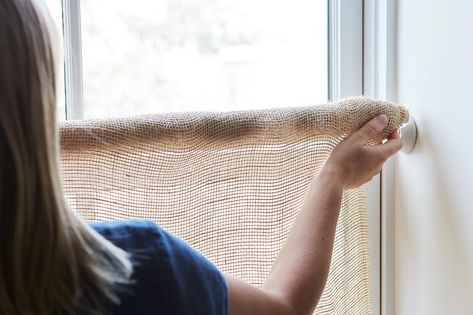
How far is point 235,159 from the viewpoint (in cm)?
78

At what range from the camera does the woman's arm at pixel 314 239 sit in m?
0.64

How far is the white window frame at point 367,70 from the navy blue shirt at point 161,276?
0.41 metres

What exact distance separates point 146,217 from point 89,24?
1.01 ft

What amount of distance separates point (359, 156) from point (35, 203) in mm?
421

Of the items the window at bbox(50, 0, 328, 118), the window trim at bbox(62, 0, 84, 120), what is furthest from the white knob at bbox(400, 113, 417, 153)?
the window trim at bbox(62, 0, 84, 120)

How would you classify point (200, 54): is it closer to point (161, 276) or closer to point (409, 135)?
point (409, 135)

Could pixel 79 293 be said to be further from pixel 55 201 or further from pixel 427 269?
pixel 427 269

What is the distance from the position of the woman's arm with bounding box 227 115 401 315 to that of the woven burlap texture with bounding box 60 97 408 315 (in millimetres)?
23

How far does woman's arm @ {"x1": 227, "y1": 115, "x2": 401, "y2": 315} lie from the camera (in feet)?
2.10

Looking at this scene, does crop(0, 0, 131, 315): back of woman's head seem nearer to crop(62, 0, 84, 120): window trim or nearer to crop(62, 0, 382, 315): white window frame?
crop(62, 0, 84, 120): window trim

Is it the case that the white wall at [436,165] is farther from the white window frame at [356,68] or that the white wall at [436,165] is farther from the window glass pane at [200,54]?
the window glass pane at [200,54]

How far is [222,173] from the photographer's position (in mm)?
778

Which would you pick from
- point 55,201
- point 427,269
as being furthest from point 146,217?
point 427,269

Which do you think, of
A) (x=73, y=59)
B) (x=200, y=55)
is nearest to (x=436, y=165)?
(x=200, y=55)
